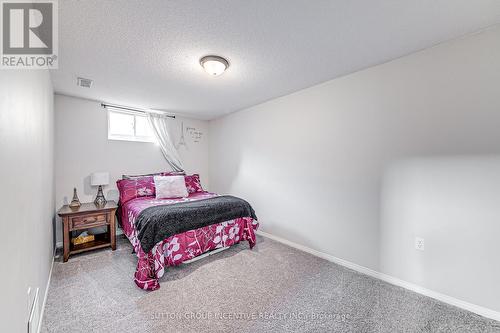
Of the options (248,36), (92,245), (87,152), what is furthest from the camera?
(87,152)

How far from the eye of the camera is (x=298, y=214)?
297 cm

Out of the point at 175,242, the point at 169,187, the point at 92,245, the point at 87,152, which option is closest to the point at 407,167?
the point at 175,242

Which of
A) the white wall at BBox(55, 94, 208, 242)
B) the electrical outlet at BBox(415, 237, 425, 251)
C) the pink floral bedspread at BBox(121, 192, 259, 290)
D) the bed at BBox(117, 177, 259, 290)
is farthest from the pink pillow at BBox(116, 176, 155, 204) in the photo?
the electrical outlet at BBox(415, 237, 425, 251)

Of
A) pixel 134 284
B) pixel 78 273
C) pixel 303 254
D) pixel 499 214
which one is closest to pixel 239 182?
pixel 303 254

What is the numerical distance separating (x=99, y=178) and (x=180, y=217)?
5.63ft

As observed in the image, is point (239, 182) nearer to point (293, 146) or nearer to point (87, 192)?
point (293, 146)

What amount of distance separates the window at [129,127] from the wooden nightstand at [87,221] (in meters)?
1.26

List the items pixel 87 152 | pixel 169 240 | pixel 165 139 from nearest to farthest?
pixel 169 240 < pixel 87 152 < pixel 165 139

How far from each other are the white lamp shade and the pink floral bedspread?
486 millimetres

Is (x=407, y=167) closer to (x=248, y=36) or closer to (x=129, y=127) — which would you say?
(x=248, y=36)

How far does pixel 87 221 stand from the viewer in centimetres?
270

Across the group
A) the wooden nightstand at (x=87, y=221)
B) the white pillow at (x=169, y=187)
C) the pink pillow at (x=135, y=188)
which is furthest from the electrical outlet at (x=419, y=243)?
the wooden nightstand at (x=87, y=221)

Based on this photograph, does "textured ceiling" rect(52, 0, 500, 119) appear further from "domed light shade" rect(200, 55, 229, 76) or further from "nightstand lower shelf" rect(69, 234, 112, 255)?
"nightstand lower shelf" rect(69, 234, 112, 255)

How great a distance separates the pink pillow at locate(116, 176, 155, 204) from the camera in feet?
10.4
